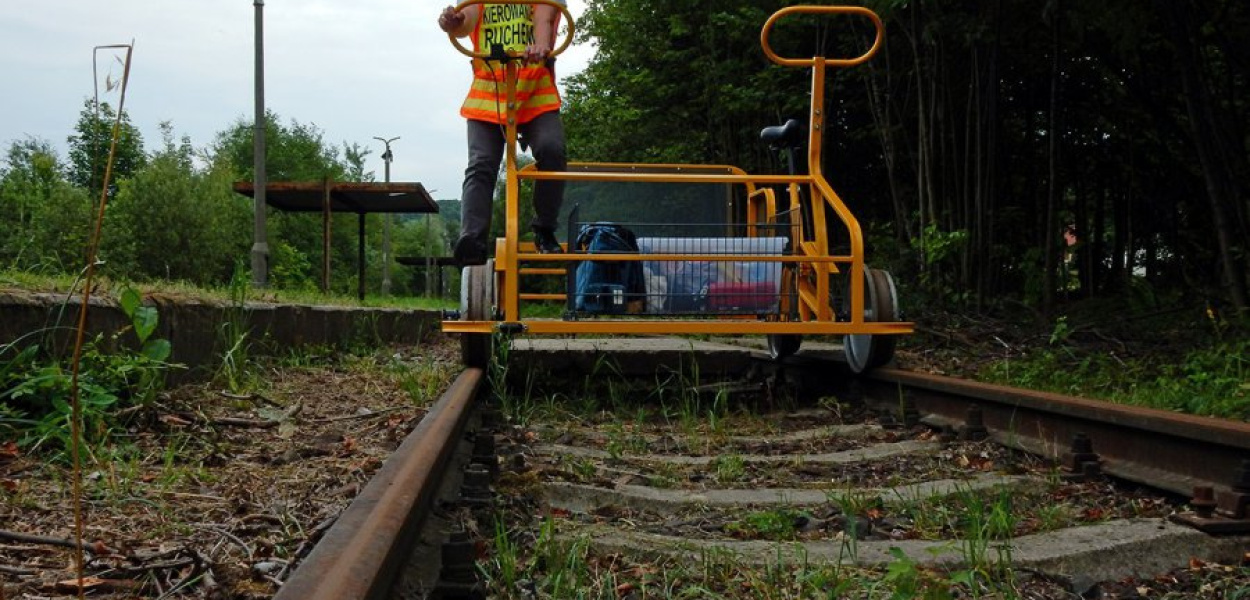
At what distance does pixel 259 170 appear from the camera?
20.7m

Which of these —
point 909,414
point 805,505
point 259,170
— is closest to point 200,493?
point 805,505

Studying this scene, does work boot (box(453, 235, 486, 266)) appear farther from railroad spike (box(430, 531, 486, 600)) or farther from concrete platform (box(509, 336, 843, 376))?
railroad spike (box(430, 531, 486, 600))

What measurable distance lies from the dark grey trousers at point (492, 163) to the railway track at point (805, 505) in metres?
1.22

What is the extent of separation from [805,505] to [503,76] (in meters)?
3.31

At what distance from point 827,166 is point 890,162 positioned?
160 inches

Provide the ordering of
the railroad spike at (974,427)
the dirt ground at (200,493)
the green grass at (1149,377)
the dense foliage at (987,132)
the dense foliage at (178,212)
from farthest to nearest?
the dense foliage at (178,212) → the dense foliage at (987,132) → the green grass at (1149,377) → the railroad spike at (974,427) → the dirt ground at (200,493)

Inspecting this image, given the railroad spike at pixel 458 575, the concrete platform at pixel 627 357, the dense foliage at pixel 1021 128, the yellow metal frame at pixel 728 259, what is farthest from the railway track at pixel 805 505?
the dense foliage at pixel 1021 128

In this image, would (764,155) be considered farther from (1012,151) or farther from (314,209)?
(314,209)

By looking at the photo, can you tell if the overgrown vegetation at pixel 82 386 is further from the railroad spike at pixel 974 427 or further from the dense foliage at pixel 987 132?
the railroad spike at pixel 974 427

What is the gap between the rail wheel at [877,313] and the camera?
16.7ft

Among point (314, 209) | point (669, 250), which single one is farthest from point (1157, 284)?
point (314, 209)

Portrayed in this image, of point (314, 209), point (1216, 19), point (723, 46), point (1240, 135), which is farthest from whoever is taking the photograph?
point (314, 209)

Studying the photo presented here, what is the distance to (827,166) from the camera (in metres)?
15.3

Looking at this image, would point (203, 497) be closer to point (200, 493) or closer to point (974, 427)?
point (200, 493)
